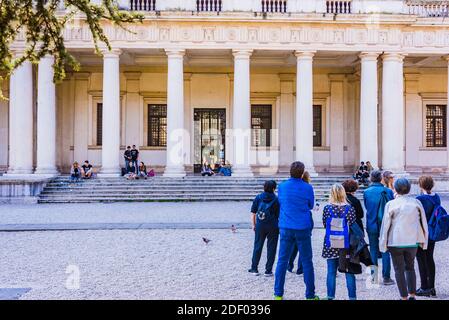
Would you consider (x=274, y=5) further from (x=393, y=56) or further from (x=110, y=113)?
(x=110, y=113)

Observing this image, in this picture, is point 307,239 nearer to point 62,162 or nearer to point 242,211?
point 242,211

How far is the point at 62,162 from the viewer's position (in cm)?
2803

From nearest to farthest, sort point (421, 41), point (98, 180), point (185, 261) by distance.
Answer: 1. point (185, 261)
2. point (98, 180)
3. point (421, 41)

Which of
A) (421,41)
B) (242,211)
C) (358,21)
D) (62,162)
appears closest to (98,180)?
(62,162)

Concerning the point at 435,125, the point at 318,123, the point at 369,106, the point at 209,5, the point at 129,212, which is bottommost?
the point at 129,212

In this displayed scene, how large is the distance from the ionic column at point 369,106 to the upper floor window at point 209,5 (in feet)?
23.4

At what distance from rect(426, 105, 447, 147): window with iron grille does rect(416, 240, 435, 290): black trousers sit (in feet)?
78.2

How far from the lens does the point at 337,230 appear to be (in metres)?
6.29

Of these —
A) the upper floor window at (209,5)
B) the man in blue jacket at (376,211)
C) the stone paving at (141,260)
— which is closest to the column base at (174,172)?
the stone paving at (141,260)

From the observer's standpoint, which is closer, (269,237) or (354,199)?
(354,199)

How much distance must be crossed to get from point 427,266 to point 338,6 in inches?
770

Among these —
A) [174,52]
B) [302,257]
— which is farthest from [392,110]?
[302,257]

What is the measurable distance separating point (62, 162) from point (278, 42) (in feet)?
44.9
